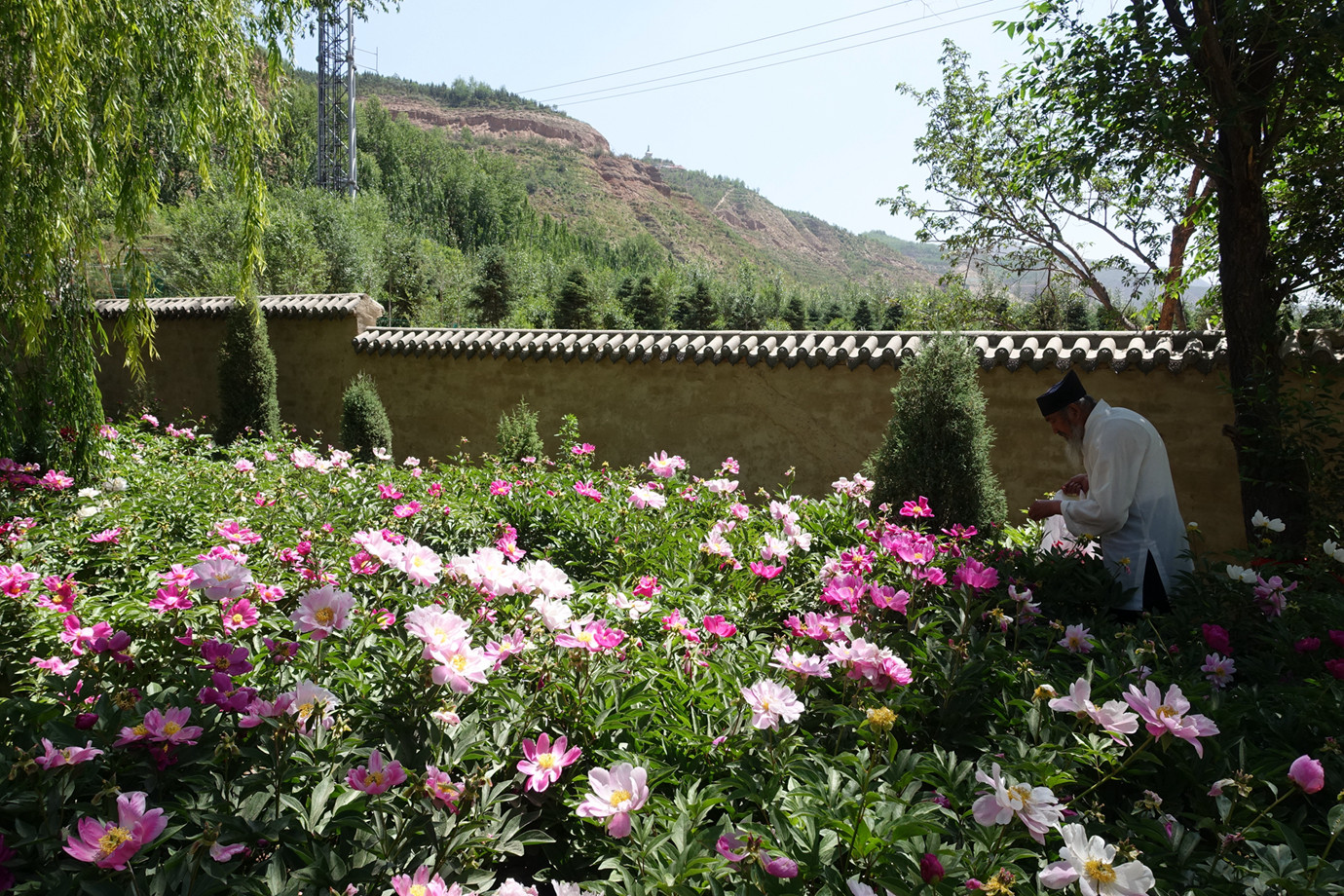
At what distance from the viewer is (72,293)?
14.4 ft

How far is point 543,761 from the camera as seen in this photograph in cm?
137

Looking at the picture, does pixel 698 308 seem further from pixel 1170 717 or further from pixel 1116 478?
pixel 1170 717

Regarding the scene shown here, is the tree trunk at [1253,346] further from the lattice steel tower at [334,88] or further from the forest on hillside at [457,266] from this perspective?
the lattice steel tower at [334,88]

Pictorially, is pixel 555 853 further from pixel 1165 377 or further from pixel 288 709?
pixel 1165 377

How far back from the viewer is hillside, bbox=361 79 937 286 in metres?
72.8

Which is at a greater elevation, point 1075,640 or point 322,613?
point 322,613

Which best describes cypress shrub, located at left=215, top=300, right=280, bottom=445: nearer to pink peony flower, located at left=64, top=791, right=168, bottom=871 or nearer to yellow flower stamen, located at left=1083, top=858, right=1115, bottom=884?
pink peony flower, located at left=64, top=791, right=168, bottom=871

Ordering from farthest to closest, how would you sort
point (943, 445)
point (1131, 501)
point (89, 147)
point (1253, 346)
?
point (1253, 346) → point (943, 445) → point (89, 147) → point (1131, 501)

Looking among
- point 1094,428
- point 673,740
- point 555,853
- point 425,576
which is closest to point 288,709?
point 425,576

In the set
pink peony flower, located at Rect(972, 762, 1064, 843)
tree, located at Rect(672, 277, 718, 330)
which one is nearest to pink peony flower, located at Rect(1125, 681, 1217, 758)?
pink peony flower, located at Rect(972, 762, 1064, 843)

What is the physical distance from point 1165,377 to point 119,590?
704 centimetres

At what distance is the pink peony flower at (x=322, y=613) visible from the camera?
146 cm

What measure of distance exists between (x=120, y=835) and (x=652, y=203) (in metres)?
86.3

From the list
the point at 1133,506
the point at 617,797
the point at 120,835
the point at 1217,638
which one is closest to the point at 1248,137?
the point at 1133,506
